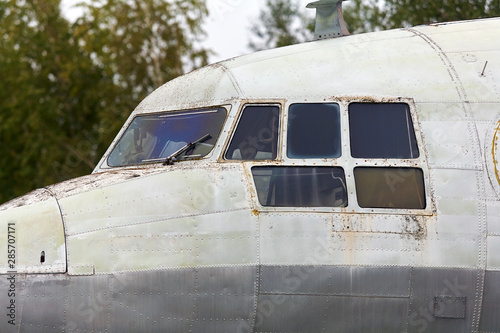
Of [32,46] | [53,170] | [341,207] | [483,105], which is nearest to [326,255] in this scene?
[341,207]

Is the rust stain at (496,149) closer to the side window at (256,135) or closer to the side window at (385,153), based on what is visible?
the side window at (385,153)

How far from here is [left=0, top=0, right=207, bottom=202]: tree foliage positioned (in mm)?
42031

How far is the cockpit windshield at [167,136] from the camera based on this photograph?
10.3 m

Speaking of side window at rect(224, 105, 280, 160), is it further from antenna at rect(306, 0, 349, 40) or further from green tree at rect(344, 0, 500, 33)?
green tree at rect(344, 0, 500, 33)

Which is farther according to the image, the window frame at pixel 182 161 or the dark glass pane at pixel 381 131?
the window frame at pixel 182 161

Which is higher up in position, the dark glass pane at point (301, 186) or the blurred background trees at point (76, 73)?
the blurred background trees at point (76, 73)

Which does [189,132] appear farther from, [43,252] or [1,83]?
[1,83]

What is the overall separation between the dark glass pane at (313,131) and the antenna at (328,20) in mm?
1786

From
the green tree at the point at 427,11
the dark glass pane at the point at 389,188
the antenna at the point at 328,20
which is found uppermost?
the green tree at the point at 427,11

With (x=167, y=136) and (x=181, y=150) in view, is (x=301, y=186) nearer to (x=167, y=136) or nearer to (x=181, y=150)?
(x=181, y=150)

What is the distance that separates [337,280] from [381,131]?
1.79 meters

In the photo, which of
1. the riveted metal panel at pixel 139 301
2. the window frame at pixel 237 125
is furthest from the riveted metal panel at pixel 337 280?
the window frame at pixel 237 125

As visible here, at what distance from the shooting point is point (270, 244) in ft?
31.6

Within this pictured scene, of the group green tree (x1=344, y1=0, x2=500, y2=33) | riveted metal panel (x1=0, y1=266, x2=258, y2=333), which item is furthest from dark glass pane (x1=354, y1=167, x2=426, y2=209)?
green tree (x1=344, y1=0, x2=500, y2=33)
